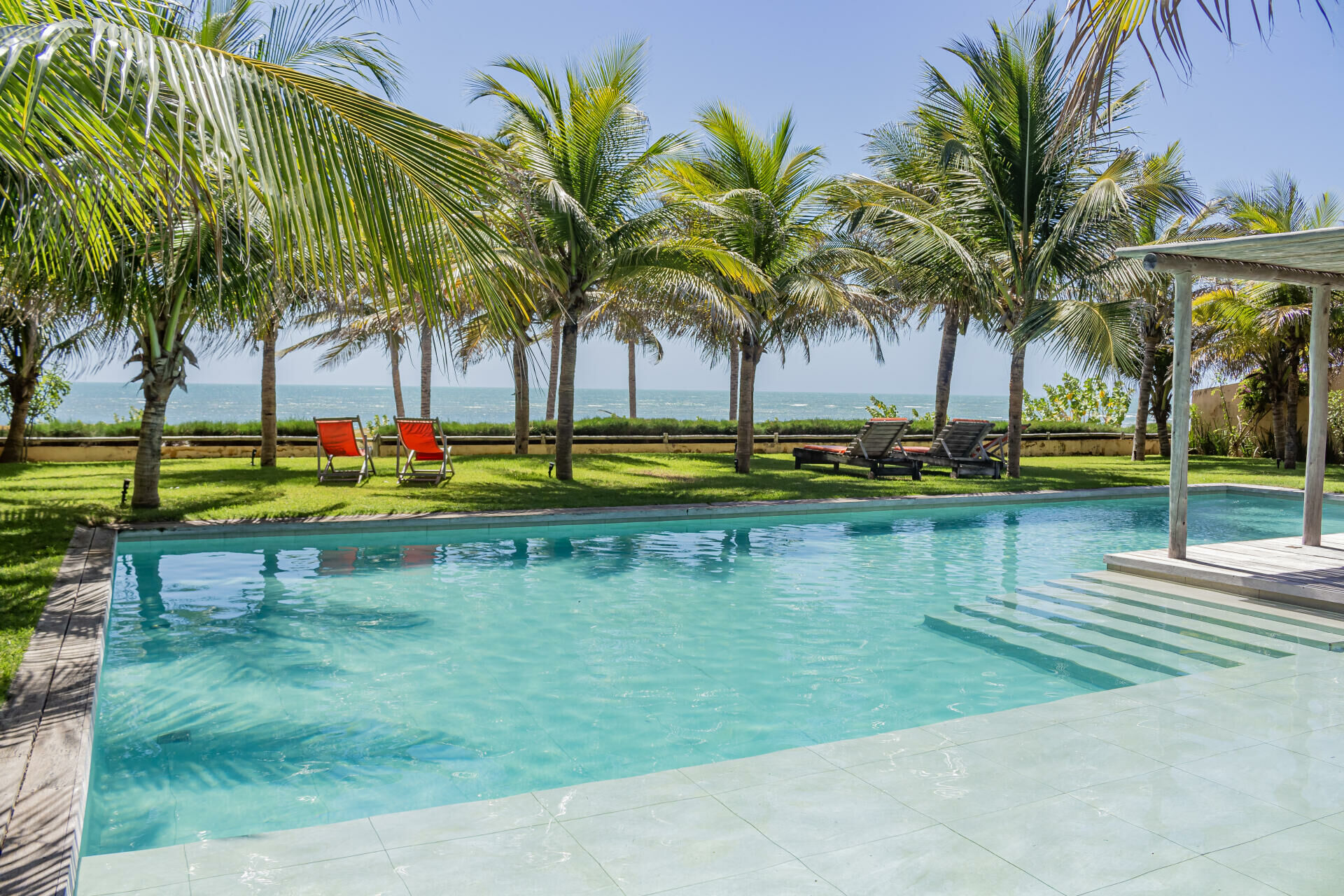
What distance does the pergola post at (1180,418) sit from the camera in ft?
23.4

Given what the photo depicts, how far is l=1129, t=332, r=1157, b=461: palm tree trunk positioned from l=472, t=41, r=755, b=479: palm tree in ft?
41.5

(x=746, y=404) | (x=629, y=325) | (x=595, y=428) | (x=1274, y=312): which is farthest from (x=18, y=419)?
(x=1274, y=312)

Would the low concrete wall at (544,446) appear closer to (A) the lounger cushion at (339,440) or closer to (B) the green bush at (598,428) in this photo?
(B) the green bush at (598,428)

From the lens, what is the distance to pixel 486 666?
17.2 feet

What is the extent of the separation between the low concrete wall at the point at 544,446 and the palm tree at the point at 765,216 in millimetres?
4247

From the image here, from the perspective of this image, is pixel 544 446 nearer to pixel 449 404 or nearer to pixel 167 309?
pixel 167 309

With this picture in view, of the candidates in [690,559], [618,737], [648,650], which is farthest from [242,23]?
[618,737]

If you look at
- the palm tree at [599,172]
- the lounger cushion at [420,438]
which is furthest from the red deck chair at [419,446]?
the palm tree at [599,172]

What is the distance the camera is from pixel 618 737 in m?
4.19

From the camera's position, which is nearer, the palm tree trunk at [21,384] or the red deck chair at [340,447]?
the red deck chair at [340,447]

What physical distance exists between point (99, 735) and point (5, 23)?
3.01 metres

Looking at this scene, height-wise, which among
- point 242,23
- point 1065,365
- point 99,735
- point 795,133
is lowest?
point 99,735

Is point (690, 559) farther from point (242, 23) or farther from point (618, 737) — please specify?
point (242, 23)

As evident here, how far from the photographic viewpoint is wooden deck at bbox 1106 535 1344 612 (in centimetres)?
637
